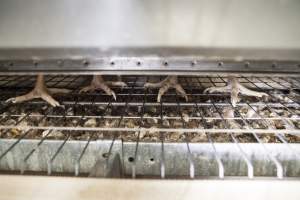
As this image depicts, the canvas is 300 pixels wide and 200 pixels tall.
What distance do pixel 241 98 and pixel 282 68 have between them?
34cm

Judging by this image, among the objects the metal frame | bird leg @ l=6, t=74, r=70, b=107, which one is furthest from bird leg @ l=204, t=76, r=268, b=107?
bird leg @ l=6, t=74, r=70, b=107

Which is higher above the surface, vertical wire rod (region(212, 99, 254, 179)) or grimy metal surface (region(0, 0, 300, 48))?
grimy metal surface (region(0, 0, 300, 48))

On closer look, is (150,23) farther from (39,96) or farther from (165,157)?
(39,96)

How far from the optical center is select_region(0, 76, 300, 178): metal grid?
0.93 metres

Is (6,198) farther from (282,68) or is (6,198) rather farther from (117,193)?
(282,68)

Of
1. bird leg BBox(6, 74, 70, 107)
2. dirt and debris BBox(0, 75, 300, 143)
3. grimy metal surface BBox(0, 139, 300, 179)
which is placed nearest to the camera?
grimy metal surface BBox(0, 139, 300, 179)

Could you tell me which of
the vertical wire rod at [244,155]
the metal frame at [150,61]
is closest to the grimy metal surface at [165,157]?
the vertical wire rod at [244,155]

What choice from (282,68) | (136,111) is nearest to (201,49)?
(282,68)

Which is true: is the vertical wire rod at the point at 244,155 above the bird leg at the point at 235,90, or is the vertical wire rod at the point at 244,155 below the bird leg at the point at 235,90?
below

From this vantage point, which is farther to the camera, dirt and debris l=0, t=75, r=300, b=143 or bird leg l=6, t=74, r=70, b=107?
bird leg l=6, t=74, r=70, b=107

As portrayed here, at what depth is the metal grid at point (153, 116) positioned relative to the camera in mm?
935

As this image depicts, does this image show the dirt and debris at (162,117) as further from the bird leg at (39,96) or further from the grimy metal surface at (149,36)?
the grimy metal surface at (149,36)

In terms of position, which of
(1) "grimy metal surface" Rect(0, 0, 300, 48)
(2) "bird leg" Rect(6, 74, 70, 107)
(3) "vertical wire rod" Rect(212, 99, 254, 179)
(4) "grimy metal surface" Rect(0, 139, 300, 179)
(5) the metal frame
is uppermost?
(1) "grimy metal surface" Rect(0, 0, 300, 48)

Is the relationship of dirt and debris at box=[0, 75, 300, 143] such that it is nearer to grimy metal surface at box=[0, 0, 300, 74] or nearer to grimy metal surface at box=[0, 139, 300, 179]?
grimy metal surface at box=[0, 139, 300, 179]
